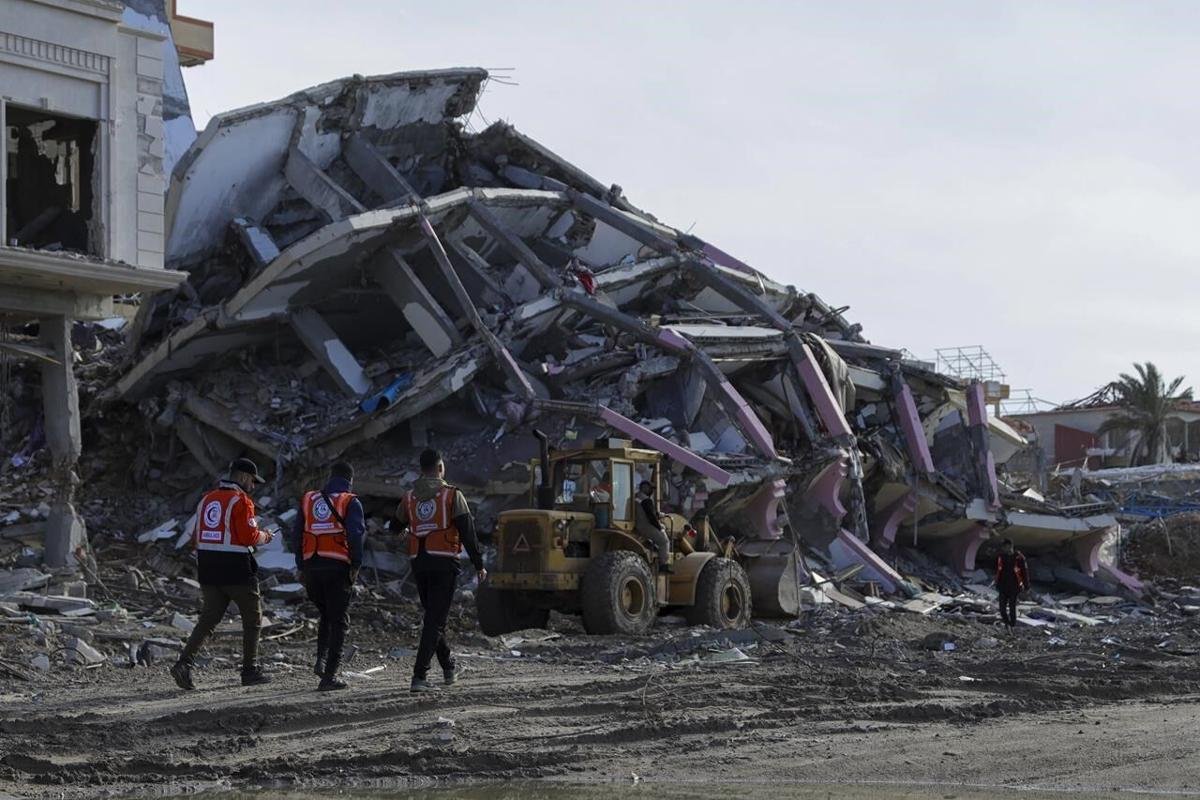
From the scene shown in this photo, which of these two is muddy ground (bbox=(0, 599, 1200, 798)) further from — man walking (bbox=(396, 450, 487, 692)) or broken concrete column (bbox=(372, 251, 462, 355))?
broken concrete column (bbox=(372, 251, 462, 355))

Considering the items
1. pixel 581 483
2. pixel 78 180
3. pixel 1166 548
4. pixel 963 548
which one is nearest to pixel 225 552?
pixel 581 483

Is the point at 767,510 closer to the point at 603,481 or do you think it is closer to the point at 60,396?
the point at 603,481

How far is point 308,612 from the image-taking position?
18.4 metres

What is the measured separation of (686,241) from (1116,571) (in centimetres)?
930

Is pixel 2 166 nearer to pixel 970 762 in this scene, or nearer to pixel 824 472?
pixel 824 472

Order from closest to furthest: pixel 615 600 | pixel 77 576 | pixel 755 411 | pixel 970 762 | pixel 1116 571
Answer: pixel 970 762 < pixel 615 600 < pixel 77 576 < pixel 755 411 < pixel 1116 571

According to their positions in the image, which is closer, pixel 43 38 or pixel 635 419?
pixel 43 38

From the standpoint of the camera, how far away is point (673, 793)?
7.13 metres

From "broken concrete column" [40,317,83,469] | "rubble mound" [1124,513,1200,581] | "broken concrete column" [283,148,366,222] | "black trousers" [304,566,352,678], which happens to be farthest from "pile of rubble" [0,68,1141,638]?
"black trousers" [304,566,352,678]

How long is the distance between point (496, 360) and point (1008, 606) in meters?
7.33

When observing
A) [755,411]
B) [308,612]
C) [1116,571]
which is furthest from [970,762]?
[1116,571]

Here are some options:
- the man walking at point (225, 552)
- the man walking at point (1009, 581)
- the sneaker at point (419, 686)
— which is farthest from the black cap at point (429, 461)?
the man walking at point (1009, 581)

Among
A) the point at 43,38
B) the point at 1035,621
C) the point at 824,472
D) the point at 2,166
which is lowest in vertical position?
the point at 1035,621

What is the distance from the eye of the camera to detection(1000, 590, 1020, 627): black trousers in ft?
65.5
